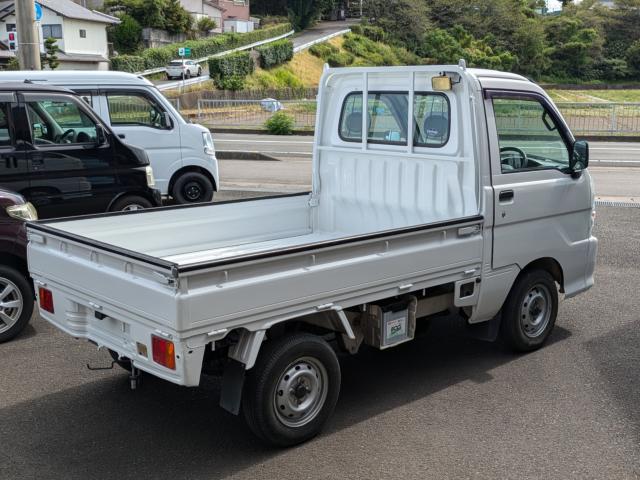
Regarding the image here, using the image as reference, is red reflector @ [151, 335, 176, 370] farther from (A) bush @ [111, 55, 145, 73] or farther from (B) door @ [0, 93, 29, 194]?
(A) bush @ [111, 55, 145, 73]

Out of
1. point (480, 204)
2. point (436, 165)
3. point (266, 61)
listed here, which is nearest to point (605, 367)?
point (480, 204)

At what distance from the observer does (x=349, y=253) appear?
4.35 metres

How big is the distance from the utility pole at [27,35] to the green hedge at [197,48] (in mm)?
43321

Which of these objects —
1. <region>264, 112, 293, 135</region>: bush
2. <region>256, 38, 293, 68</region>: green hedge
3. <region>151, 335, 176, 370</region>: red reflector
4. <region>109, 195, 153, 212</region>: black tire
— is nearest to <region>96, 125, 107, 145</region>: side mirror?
<region>109, 195, 153, 212</region>: black tire

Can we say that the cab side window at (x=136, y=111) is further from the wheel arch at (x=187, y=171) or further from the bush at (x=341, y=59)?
the bush at (x=341, y=59)

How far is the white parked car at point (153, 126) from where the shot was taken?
1089cm

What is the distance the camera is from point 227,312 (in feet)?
12.5

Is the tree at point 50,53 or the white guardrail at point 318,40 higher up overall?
the white guardrail at point 318,40

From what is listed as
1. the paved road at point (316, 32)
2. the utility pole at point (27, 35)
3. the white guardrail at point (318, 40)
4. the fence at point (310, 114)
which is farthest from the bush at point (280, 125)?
the white guardrail at point (318, 40)

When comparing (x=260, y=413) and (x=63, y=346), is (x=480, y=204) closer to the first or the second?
(x=260, y=413)

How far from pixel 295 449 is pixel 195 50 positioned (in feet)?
207

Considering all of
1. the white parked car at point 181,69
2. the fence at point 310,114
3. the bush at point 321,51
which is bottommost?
the fence at point 310,114

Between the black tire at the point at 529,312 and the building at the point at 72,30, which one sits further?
the building at the point at 72,30

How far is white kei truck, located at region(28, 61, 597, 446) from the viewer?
3.96m
